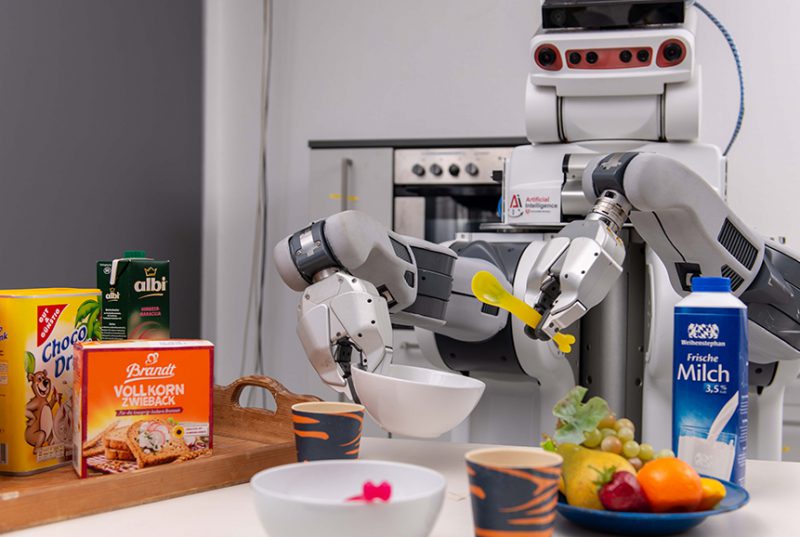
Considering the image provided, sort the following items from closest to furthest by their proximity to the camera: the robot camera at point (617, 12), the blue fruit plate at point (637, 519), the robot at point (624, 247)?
the blue fruit plate at point (637, 519), the robot at point (624, 247), the robot camera at point (617, 12)

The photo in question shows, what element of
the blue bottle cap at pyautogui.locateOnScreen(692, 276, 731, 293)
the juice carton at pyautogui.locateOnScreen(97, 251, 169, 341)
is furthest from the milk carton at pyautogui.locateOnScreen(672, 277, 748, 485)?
the juice carton at pyautogui.locateOnScreen(97, 251, 169, 341)

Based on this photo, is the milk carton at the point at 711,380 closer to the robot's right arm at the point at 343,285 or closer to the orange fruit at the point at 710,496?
the orange fruit at the point at 710,496

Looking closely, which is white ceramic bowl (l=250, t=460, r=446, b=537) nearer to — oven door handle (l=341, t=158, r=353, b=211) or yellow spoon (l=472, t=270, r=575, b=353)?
yellow spoon (l=472, t=270, r=575, b=353)

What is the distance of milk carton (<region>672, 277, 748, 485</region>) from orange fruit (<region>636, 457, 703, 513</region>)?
0.47ft

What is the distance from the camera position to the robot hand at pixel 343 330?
1021mm

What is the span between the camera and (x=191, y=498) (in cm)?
86

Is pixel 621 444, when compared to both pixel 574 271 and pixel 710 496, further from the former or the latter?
pixel 574 271

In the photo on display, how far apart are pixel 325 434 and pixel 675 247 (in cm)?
63

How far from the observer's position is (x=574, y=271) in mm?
971

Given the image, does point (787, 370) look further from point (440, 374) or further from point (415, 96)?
point (415, 96)

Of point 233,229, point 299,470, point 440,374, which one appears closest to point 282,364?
point 233,229

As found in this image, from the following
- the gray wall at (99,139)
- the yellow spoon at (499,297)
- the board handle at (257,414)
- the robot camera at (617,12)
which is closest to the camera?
the yellow spoon at (499,297)

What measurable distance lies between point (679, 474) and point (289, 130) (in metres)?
2.73

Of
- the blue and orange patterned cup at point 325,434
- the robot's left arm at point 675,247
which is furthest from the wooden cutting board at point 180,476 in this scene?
the robot's left arm at point 675,247
